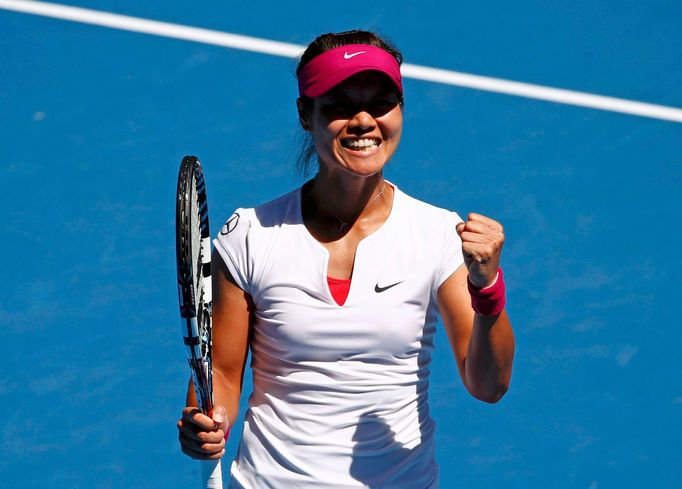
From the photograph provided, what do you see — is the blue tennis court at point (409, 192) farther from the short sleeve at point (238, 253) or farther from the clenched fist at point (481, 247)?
the clenched fist at point (481, 247)

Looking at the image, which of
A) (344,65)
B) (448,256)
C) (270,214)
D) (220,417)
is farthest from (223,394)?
(344,65)

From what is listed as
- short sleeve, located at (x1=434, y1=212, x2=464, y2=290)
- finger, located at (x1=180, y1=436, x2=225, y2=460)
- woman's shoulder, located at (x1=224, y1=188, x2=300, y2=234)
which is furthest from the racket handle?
short sleeve, located at (x1=434, y1=212, x2=464, y2=290)

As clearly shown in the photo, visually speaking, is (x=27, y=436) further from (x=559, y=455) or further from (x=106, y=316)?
(x=559, y=455)

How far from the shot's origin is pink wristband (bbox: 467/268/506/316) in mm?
3662

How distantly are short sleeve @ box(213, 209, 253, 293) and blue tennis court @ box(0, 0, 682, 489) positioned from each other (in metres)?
2.58

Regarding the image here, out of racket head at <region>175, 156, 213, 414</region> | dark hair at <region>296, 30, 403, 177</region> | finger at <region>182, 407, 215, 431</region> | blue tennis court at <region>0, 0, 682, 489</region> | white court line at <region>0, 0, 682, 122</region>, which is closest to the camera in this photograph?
racket head at <region>175, 156, 213, 414</region>

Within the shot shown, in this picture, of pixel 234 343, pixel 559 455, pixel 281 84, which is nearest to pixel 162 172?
pixel 281 84

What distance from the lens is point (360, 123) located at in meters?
3.81

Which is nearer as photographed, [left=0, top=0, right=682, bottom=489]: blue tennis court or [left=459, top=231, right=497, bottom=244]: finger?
[left=459, top=231, right=497, bottom=244]: finger

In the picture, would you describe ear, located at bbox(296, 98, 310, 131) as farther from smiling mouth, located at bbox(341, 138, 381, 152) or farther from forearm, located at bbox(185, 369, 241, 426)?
forearm, located at bbox(185, 369, 241, 426)

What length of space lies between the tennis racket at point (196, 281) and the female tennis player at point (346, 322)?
0.06m

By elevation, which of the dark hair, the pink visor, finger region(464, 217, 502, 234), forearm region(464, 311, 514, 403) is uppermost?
the dark hair

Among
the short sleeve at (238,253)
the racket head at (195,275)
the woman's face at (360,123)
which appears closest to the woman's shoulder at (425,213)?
the woman's face at (360,123)

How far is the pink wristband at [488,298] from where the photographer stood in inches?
144
